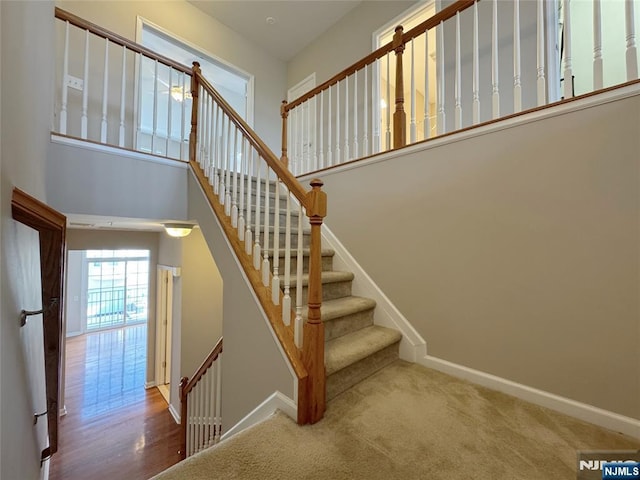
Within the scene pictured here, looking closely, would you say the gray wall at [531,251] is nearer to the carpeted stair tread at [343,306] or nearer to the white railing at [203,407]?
the carpeted stair tread at [343,306]

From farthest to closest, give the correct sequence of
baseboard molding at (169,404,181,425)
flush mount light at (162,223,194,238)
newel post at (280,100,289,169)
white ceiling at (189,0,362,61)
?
1. baseboard molding at (169,404,181,425)
2. white ceiling at (189,0,362,61)
3. newel post at (280,100,289,169)
4. flush mount light at (162,223,194,238)

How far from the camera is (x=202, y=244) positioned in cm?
388

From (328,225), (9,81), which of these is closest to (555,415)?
(328,225)

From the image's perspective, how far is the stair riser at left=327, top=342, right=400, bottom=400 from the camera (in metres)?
1.47

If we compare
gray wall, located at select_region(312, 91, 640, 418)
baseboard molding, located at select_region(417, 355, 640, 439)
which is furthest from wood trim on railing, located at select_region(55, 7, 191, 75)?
baseboard molding, located at select_region(417, 355, 640, 439)

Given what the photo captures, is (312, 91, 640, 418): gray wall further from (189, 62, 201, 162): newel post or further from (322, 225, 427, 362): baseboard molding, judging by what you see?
(189, 62, 201, 162): newel post

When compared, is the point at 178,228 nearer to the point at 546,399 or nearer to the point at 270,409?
the point at 270,409

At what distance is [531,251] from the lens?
4.76 feet

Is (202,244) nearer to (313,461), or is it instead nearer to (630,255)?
(313,461)

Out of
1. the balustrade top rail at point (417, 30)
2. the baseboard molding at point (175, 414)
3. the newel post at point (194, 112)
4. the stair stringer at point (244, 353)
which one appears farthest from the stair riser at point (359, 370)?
the baseboard molding at point (175, 414)

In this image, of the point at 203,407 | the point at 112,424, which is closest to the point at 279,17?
the point at 203,407

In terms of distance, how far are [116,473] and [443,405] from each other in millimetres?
3564

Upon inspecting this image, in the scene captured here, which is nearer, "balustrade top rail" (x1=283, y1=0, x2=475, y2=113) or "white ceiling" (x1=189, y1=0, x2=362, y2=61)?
"balustrade top rail" (x1=283, y1=0, x2=475, y2=113)

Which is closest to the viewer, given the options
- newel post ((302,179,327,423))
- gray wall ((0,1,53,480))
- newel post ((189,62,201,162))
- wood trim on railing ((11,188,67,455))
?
gray wall ((0,1,53,480))
